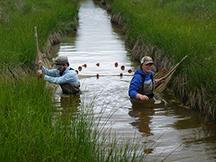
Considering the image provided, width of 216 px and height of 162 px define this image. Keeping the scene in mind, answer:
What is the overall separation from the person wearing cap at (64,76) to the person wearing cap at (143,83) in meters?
1.58

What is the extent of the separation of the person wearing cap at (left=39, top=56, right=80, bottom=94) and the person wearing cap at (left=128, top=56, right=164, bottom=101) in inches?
62.1

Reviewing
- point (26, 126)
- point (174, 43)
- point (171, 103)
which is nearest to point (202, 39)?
point (174, 43)

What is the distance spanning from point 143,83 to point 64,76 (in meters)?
1.92

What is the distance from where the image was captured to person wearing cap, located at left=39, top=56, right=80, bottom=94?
12.6 m

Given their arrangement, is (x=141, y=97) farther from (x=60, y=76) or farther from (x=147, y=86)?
(x=60, y=76)

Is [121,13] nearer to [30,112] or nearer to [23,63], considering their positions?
[23,63]

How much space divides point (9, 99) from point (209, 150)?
11.0ft

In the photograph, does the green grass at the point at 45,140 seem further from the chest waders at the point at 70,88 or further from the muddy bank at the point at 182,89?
the chest waders at the point at 70,88

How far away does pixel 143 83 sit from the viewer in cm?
1196

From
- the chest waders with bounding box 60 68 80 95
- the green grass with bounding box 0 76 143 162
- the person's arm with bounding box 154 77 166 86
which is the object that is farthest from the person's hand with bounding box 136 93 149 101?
the green grass with bounding box 0 76 143 162

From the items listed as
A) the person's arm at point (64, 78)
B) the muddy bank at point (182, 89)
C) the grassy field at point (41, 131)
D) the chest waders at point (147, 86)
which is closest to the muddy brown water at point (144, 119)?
the muddy bank at point (182, 89)

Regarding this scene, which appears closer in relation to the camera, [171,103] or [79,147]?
[79,147]

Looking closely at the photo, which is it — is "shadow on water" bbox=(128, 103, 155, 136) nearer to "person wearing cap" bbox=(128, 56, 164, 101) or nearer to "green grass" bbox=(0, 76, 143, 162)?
"person wearing cap" bbox=(128, 56, 164, 101)

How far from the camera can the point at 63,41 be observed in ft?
82.3
